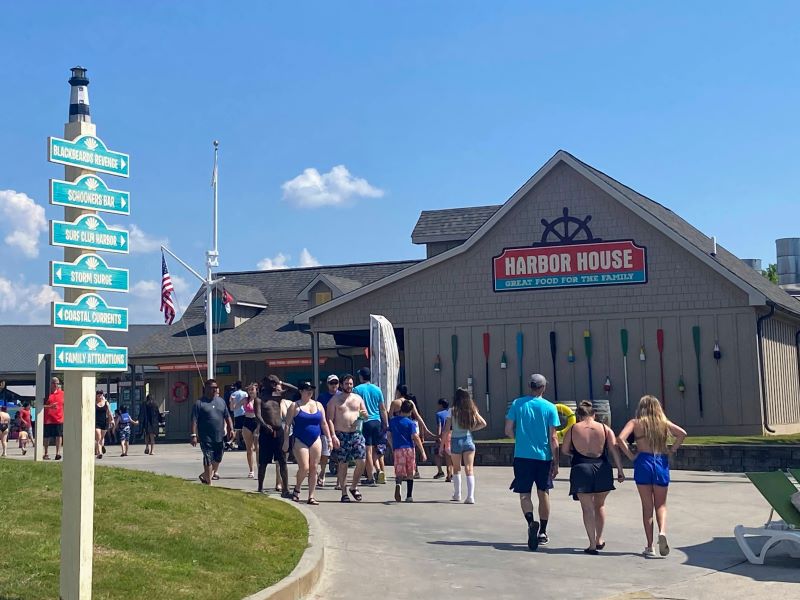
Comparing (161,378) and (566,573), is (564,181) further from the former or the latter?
(161,378)

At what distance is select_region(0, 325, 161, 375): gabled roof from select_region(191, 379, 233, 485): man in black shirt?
128 feet

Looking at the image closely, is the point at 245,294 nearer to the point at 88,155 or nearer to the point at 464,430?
the point at 464,430

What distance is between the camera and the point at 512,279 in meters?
27.4

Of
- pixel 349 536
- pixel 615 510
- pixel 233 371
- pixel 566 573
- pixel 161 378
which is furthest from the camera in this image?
pixel 161 378

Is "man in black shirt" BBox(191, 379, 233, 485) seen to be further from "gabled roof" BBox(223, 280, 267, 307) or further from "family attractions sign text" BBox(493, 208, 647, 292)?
"gabled roof" BBox(223, 280, 267, 307)

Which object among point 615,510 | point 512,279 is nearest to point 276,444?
point 615,510

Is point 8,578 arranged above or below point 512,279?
below

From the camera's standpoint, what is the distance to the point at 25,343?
192ft

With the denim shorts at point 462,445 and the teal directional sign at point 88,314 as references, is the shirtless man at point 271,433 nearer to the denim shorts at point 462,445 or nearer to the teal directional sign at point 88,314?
the denim shorts at point 462,445

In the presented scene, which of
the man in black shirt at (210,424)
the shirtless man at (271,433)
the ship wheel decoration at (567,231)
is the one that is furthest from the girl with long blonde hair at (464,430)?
the ship wheel decoration at (567,231)

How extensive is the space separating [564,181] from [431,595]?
63.5 feet

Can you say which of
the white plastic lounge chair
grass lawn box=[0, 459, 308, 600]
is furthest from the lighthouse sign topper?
the white plastic lounge chair

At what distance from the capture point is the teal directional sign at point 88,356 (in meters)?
7.10

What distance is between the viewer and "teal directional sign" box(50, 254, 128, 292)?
7.09 m
